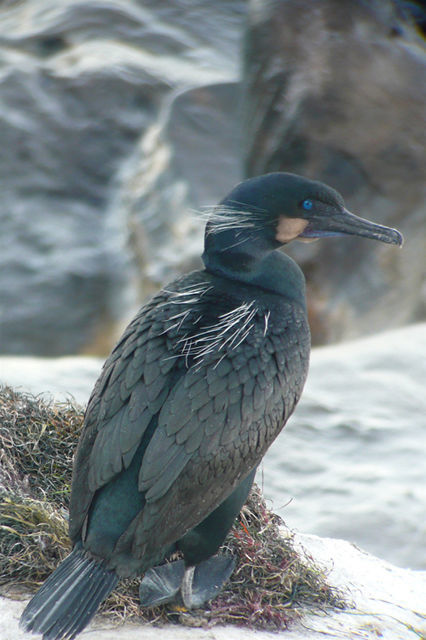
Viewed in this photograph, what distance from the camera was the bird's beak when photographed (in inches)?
123

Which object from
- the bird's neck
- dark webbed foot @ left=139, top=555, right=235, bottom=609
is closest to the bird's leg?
dark webbed foot @ left=139, top=555, right=235, bottom=609

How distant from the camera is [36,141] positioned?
28.3ft

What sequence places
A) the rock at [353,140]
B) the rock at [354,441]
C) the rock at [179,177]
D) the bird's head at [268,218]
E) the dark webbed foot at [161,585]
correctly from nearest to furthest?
the dark webbed foot at [161,585] < the bird's head at [268,218] < the rock at [354,441] < the rock at [353,140] < the rock at [179,177]

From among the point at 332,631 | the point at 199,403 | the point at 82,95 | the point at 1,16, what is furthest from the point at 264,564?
the point at 1,16

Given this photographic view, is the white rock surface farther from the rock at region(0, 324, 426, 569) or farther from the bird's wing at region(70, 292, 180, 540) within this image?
the rock at region(0, 324, 426, 569)

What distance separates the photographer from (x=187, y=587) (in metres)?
2.85

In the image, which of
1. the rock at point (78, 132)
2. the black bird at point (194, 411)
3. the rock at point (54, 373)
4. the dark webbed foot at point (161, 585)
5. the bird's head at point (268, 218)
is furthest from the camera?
the rock at point (78, 132)

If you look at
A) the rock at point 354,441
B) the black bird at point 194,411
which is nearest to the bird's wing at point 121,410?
the black bird at point 194,411

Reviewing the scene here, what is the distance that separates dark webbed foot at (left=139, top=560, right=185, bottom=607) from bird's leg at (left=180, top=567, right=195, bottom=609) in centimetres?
2

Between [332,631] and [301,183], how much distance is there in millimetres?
1554

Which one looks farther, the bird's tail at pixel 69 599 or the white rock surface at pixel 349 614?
the white rock surface at pixel 349 614

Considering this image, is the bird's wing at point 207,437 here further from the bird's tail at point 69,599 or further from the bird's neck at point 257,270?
the bird's neck at point 257,270

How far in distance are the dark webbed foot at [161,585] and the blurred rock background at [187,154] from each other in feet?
14.7

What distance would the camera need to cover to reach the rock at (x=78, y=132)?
7816 mm
